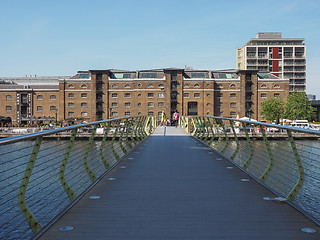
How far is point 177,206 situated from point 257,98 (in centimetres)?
6307

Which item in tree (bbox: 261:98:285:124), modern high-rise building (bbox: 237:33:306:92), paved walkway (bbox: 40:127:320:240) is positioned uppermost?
modern high-rise building (bbox: 237:33:306:92)

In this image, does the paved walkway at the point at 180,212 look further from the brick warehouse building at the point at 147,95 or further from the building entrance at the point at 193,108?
the building entrance at the point at 193,108

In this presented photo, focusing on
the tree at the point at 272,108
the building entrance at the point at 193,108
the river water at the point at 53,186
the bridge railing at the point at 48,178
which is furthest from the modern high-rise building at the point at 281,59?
the bridge railing at the point at 48,178

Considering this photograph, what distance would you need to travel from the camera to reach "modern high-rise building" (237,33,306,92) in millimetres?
83812

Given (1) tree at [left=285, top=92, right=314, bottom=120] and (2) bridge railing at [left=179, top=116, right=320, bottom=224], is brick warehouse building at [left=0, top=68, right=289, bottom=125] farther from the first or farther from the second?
(2) bridge railing at [left=179, top=116, right=320, bottom=224]

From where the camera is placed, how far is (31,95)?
216 ft

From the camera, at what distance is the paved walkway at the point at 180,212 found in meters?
2.90

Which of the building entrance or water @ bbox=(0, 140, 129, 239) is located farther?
the building entrance

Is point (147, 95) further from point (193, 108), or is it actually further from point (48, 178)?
point (48, 178)

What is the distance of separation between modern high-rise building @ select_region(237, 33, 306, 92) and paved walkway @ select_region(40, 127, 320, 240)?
82.9 metres

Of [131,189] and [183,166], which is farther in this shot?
[183,166]

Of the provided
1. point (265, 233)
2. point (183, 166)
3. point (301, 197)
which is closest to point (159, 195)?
point (265, 233)

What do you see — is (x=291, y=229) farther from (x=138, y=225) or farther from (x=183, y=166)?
(x=183, y=166)

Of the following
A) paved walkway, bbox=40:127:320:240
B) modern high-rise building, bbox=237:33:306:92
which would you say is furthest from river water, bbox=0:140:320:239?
modern high-rise building, bbox=237:33:306:92
